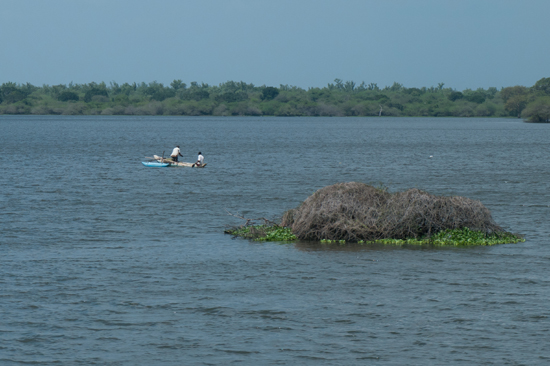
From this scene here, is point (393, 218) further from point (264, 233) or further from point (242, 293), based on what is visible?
point (242, 293)

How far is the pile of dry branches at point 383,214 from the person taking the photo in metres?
24.9

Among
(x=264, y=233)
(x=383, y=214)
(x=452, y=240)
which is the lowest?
(x=264, y=233)

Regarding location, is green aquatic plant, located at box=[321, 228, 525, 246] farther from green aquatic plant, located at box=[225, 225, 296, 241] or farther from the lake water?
green aquatic plant, located at box=[225, 225, 296, 241]

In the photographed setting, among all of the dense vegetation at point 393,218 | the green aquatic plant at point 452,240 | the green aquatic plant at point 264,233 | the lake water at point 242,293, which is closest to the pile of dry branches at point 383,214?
the dense vegetation at point 393,218

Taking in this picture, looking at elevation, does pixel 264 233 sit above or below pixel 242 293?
above

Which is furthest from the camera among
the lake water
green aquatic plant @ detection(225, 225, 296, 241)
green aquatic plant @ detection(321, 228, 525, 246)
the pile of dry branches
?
green aquatic plant @ detection(225, 225, 296, 241)

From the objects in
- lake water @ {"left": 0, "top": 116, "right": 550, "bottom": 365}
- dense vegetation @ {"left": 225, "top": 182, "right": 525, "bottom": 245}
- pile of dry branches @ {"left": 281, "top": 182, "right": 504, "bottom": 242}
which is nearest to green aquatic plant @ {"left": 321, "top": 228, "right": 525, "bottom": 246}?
dense vegetation @ {"left": 225, "top": 182, "right": 525, "bottom": 245}

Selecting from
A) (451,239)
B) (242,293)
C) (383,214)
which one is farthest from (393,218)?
(242,293)

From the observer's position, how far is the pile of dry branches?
2491cm

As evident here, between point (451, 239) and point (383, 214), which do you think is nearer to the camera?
point (451, 239)

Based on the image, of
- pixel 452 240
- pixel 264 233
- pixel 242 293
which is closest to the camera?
pixel 242 293

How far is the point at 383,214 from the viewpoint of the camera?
25.3 m

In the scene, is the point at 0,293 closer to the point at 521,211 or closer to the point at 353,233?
the point at 353,233

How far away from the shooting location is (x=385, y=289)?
1930 cm
